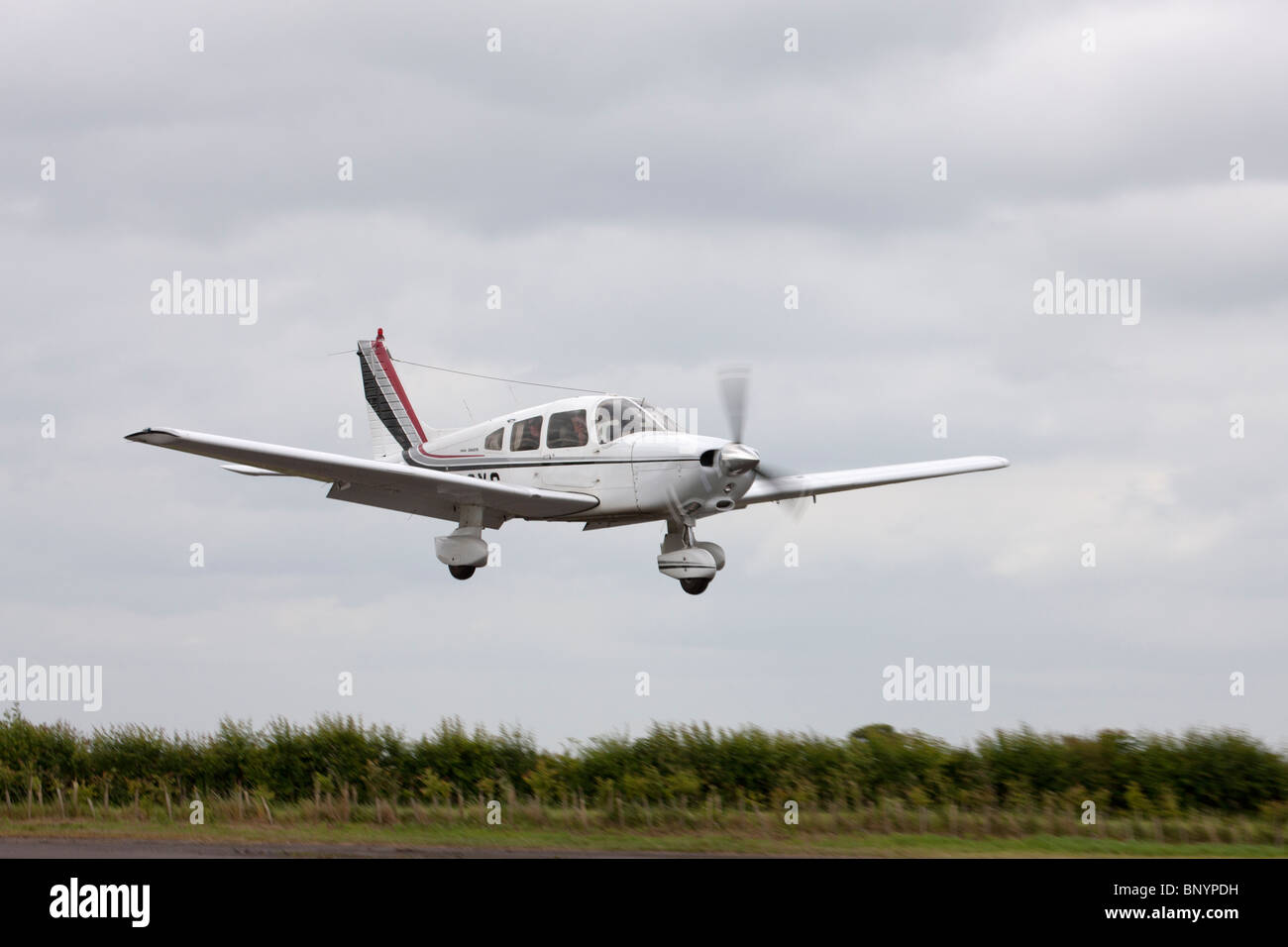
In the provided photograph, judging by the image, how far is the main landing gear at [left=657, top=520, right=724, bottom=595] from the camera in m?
24.4

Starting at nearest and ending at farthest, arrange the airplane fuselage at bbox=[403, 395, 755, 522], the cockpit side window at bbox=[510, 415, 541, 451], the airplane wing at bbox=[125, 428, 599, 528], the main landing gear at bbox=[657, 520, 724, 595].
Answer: the airplane wing at bbox=[125, 428, 599, 528] < the airplane fuselage at bbox=[403, 395, 755, 522] < the main landing gear at bbox=[657, 520, 724, 595] < the cockpit side window at bbox=[510, 415, 541, 451]

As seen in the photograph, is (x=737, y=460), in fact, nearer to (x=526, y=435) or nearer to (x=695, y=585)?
(x=695, y=585)

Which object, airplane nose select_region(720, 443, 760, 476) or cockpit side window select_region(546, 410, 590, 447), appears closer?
airplane nose select_region(720, 443, 760, 476)

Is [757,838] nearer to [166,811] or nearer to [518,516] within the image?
[518,516]

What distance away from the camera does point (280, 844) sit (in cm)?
2081

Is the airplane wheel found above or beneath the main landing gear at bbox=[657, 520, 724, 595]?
beneath

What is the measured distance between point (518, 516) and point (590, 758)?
5.73 meters

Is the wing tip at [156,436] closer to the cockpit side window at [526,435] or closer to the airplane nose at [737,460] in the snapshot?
the cockpit side window at [526,435]

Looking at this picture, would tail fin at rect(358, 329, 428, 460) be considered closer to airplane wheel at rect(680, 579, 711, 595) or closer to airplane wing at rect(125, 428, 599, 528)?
airplane wing at rect(125, 428, 599, 528)

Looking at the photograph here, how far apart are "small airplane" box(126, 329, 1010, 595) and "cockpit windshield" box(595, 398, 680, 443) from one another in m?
0.02

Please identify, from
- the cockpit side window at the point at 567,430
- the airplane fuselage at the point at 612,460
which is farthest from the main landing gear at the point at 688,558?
the cockpit side window at the point at 567,430

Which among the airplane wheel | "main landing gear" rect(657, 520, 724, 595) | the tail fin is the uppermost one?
the tail fin

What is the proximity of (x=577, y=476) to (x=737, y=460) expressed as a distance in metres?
3.11

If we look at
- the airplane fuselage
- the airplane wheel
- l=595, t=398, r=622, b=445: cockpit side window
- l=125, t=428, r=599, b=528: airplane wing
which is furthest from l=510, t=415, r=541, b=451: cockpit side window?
the airplane wheel
